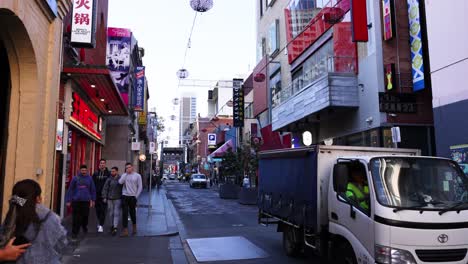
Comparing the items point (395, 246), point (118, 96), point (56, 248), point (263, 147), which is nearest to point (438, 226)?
point (395, 246)

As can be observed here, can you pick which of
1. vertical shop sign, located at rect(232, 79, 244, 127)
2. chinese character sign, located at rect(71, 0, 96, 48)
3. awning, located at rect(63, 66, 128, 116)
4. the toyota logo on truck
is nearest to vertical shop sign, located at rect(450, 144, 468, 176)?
the toyota logo on truck

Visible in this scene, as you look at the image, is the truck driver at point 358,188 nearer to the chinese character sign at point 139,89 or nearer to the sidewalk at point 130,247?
the sidewalk at point 130,247

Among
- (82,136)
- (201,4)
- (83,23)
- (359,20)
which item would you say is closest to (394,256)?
(201,4)

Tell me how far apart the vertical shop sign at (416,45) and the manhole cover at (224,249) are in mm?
8776

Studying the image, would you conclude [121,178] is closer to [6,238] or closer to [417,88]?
[6,238]

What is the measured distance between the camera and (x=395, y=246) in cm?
574

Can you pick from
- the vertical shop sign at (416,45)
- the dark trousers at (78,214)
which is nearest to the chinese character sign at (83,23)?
the dark trousers at (78,214)

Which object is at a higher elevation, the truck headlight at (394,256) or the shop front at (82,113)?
the shop front at (82,113)

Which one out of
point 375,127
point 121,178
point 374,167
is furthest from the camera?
point 375,127

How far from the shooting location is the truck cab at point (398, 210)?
5.76 m

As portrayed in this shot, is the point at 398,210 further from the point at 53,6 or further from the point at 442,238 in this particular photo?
the point at 53,6

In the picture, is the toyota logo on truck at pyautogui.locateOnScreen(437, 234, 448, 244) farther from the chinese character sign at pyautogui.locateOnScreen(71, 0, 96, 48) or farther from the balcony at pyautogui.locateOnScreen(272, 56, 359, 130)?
the balcony at pyautogui.locateOnScreen(272, 56, 359, 130)

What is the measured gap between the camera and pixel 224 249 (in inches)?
415

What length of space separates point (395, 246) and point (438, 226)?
1.99ft
